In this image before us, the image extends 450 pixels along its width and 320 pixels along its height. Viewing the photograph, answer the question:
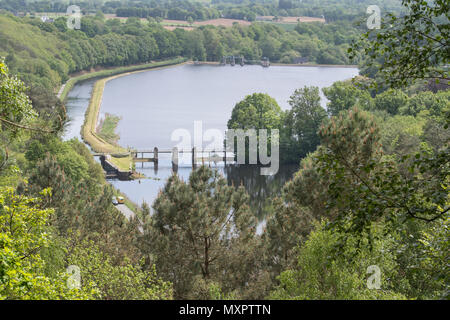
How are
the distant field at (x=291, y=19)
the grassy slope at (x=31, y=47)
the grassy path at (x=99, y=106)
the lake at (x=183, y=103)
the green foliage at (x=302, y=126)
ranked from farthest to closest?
the distant field at (x=291, y=19), the grassy slope at (x=31, y=47), the green foliage at (x=302, y=126), the grassy path at (x=99, y=106), the lake at (x=183, y=103)

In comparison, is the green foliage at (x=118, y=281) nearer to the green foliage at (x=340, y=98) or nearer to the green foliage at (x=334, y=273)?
the green foliage at (x=334, y=273)

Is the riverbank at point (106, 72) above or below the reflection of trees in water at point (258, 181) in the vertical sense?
above

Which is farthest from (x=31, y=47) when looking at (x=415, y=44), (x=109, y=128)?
(x=415, y=44)

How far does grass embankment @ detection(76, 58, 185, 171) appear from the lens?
46319 mm

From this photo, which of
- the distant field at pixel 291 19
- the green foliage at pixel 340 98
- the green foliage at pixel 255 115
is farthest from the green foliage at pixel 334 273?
the distant field at pixel 291 19

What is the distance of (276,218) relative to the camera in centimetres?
1719

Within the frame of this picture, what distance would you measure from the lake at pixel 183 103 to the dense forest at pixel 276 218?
8.76 meters

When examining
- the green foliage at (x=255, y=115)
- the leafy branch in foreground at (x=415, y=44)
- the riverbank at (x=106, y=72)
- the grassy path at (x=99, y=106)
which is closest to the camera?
the leafy branch in foreground at (x=415, y=44)

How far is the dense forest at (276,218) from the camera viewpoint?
20.6 feet

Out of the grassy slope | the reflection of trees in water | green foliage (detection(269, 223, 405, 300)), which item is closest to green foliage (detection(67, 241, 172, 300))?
green foliage (detection(269, 223, 405, 300))

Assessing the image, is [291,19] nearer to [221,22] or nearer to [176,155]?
[221,22]

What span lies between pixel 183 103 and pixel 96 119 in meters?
12.3

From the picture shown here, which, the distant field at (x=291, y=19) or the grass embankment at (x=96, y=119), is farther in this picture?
the distant field at (x=291, y=19)

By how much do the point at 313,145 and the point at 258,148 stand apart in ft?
14.7
